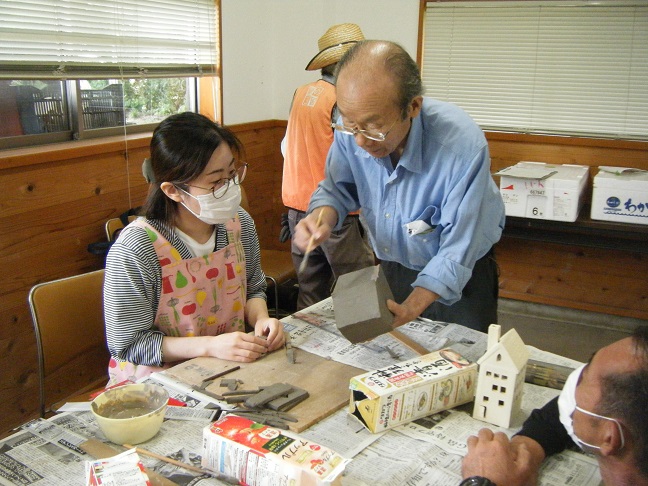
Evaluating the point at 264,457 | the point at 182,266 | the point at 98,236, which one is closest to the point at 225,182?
the point at 182,266

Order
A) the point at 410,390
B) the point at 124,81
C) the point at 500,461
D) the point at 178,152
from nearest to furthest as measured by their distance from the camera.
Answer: the point at 500,461 < the point at 410,390 < the point at 178,152 < the point at 124,81

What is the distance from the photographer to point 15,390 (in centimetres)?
285

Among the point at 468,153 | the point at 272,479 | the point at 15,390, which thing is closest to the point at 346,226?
the point at 468,153

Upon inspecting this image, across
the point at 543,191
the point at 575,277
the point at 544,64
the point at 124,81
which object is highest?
the point at 544,64

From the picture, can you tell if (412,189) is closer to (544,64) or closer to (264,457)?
(264,457)

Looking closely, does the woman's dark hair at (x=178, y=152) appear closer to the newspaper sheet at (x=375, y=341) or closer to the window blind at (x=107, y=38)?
the newspaper sheet at (x=375, y=341)

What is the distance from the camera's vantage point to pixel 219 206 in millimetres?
1959

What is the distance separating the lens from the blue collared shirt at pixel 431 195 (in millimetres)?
1884

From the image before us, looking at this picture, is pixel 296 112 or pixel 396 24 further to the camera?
pixel 396 24

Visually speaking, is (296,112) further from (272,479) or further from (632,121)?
(272,479)

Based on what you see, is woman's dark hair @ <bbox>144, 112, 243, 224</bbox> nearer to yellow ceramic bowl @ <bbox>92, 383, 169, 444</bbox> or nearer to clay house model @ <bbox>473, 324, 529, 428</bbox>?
yellow ceramic bowl @ <bbox>92, 383, 169, 444</bbox>

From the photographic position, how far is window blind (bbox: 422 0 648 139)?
12.8 feet

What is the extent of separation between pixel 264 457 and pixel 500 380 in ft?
1.95

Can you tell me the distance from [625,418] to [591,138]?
3243 millimetres
